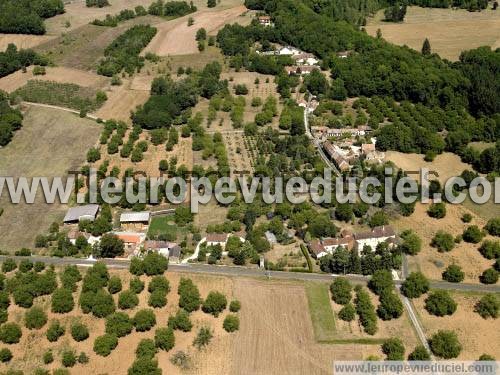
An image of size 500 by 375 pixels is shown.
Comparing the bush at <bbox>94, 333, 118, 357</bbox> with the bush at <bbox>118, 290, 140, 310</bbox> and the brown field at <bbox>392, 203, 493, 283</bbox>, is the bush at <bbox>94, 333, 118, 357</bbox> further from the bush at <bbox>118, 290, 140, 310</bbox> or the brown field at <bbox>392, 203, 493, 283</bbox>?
the brown field at <bbox>392, 203, 493, 283</bbox>

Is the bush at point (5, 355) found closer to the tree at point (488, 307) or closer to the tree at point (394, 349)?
the tree at point (394, 349)

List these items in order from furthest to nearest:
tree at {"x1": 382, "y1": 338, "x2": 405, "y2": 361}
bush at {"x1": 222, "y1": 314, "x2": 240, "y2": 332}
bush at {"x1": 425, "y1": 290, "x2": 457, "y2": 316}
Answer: bush at {"x1": 425, "y1": 290, "x2": 457, "y2": 316}
bush at {"x1": 222, "y1": 314, "x2": 240, "y2": 332}
tree at {"x1": 382, "y1": 338, "x2": 405, "y2": 361}

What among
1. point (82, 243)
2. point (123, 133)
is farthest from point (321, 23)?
point (82, 243)

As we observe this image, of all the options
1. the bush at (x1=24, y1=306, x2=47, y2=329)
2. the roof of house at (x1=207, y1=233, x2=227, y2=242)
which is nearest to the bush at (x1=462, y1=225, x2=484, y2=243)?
the roof of house at (x1=207, y1=233, x2=227, y2=242)

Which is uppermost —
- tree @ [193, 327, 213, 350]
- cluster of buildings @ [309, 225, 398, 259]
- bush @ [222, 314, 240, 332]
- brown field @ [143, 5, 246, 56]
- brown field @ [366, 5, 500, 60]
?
brown field @ [143, 5, 246, 56]

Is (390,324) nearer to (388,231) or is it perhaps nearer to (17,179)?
(388,231)
